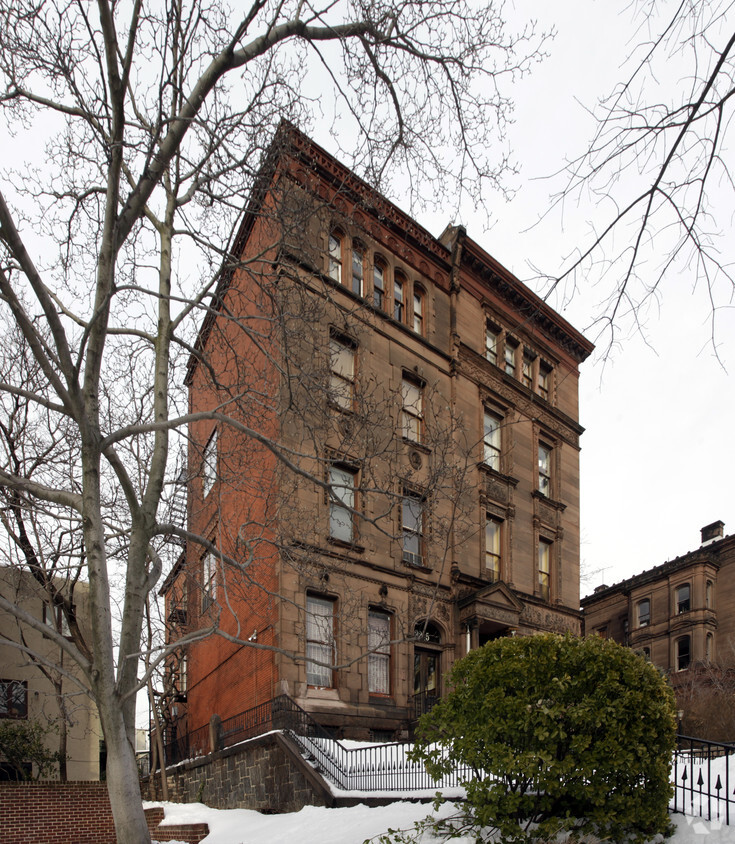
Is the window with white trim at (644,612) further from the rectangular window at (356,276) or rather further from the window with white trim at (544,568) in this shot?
the rectangular window at (356,276)

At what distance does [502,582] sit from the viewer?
24.9 metres

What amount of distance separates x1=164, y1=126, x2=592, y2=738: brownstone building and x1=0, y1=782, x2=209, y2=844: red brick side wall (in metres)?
4.03

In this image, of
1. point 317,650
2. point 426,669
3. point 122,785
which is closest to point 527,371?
point 426,669

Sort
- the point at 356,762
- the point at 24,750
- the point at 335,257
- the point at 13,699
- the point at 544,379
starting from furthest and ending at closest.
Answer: the point at 544,379
the point at 13,699
the point at 24,750
the point at 335,257
the point at 356,762

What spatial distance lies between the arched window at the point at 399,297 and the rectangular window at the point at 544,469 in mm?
8929

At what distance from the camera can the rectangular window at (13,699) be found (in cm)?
2862

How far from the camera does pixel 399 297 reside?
2616 cm

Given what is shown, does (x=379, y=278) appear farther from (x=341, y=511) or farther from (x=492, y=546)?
(x=492, y=546)

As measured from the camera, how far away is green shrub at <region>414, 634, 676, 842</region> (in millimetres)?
9547

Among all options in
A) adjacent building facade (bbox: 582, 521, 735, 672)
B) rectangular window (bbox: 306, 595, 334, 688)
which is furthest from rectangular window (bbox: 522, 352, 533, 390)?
adjacent building facade (bbox: 582, 521, 735, 672)

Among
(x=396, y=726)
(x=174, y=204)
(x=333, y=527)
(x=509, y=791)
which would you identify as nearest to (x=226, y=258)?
(x=174, y=204)

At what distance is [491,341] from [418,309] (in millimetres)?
4269

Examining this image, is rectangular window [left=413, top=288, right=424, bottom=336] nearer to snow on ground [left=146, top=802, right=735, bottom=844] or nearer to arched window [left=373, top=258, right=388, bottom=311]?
arched window [left=373, top=258, right=388, bottom=311]

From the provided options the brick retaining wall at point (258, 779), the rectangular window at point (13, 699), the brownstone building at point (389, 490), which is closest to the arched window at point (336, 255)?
the brownstone building at point (389, 490)
